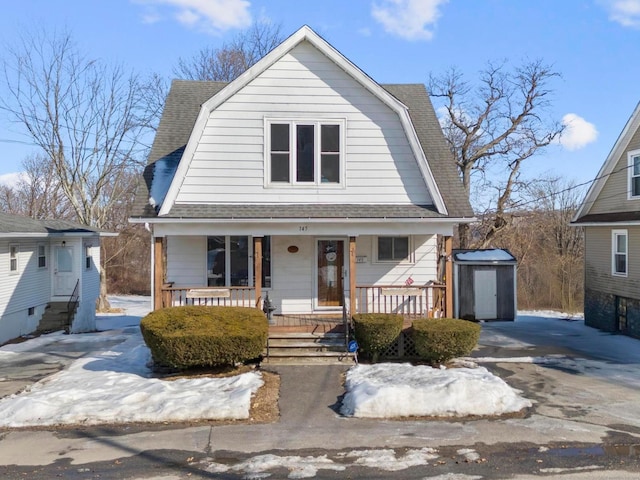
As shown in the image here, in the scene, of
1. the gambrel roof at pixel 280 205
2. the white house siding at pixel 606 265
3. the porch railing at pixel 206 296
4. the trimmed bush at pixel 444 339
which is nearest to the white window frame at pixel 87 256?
the gambrel roof at pixel 280 205

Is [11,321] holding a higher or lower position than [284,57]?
lower

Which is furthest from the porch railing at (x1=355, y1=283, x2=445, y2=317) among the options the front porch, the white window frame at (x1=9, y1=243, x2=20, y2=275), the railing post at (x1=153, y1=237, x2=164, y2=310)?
the white window frame at (x1=9, y1=243, x2=20, y2=275)

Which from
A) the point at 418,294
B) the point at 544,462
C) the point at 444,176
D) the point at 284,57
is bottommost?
the point at 544,462

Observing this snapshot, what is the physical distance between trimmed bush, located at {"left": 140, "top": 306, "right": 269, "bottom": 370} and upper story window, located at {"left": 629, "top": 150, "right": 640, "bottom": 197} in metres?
14.8

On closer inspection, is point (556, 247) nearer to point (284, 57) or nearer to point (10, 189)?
point (284, 57)

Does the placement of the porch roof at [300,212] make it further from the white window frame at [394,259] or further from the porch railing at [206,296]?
the porch railing at [206,296]

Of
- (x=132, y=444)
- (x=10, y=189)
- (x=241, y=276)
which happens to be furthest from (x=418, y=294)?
(x=10, y=189)

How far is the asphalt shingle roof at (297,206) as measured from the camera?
11.9 meters

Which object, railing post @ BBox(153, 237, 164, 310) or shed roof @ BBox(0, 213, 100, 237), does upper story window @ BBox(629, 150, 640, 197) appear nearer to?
railing post @ BBox(153, 237, 164, 310)

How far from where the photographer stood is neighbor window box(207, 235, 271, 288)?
13281 millimetres

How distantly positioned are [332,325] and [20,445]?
6.68 metres

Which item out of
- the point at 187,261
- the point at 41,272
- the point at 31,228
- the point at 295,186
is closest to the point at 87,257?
the point at 41,272

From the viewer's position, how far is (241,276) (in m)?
13.4

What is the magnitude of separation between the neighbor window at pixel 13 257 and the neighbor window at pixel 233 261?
30.2 ft
